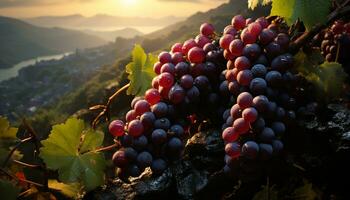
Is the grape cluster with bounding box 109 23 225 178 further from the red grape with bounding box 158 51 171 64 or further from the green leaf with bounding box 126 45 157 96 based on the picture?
the green leaf with bounding box 126 45 157 96

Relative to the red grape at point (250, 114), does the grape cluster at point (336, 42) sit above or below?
above

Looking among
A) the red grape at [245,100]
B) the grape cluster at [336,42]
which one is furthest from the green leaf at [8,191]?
the grape cluster at [336,42]

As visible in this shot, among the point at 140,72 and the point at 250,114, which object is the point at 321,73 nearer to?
the point at 250,114

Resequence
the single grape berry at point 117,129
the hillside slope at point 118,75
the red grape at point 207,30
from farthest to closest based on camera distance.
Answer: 1. the hillside slope at point 118,75
2. the red grape at point 207,30
3. the single grape berry at point 117,129

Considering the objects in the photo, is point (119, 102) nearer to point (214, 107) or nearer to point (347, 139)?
point (214, 107)

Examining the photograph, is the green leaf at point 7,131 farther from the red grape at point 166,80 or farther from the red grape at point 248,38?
the red grape at point 248,38

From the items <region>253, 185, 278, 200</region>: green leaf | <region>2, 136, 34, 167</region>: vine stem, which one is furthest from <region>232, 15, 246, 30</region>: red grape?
<region>2, 136, 34, 167</region>: vine stem
